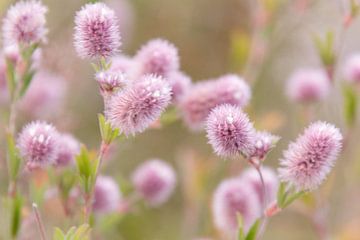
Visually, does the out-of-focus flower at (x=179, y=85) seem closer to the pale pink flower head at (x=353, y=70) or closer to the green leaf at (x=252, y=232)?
the green leaf at (x=252, y=232)

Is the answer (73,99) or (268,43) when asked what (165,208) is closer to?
(73,99)

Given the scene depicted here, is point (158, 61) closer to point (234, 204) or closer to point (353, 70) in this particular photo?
point (234, 204)

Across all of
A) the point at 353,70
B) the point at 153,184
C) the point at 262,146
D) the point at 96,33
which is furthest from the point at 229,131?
the point at 353,70

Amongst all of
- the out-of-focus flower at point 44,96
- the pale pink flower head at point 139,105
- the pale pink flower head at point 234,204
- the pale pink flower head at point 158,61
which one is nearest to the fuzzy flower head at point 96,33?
the pale pink flower head at point 139,105

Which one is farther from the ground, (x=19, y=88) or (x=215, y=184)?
(x=215, y=184)

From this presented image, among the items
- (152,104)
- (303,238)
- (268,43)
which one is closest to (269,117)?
(268,43)

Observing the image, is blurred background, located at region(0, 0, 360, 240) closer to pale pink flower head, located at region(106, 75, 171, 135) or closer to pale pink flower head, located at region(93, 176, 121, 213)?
pale pink flower head, located at region(93, 176, 121, 213)

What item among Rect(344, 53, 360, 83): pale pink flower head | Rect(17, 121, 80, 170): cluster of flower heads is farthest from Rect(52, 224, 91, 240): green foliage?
Rect(344, 53, 360, 83): pale pink flower head

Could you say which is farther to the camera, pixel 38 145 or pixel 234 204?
pixel 234 204
